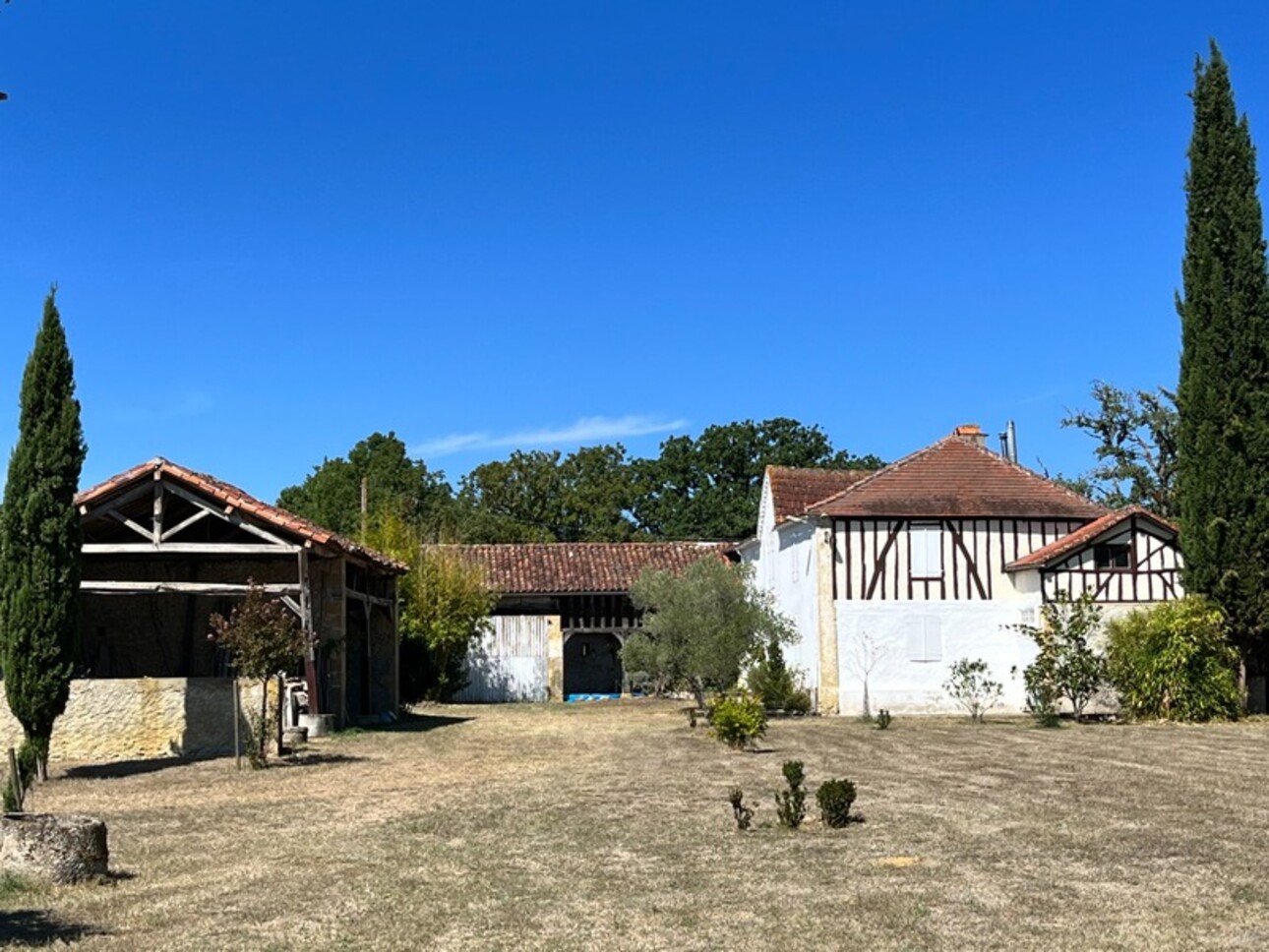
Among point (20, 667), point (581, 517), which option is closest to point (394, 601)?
point (20, 667)

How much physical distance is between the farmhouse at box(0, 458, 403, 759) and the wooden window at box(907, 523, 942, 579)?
38.8 ft

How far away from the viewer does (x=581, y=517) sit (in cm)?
6025

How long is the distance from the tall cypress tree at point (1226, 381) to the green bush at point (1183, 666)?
0.78 metres

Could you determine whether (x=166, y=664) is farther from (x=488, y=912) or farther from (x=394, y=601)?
(x=488, y=912)

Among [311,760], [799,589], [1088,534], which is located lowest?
[311,760]

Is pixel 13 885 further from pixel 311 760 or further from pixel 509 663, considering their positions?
pixel 509 663

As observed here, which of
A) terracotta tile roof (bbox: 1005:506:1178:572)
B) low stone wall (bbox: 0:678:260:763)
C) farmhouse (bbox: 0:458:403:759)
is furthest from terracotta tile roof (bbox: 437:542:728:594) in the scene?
low stone wall (bbox: 0:678:260:763)

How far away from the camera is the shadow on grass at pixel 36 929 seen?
7.41 m

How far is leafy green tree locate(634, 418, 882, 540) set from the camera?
2388 inches

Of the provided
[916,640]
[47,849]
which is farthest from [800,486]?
[47,849]

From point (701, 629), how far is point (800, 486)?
738 centimetres

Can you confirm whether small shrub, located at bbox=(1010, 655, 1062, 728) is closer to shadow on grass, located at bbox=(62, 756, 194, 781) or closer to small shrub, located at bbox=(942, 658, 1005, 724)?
small shrub, located at bbox=(942, 658, 1005, 724)

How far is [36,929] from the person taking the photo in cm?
771

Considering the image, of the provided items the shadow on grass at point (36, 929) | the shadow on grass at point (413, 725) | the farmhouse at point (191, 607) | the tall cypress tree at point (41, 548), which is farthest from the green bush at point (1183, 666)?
the shadow on grass at point (36, 929)
